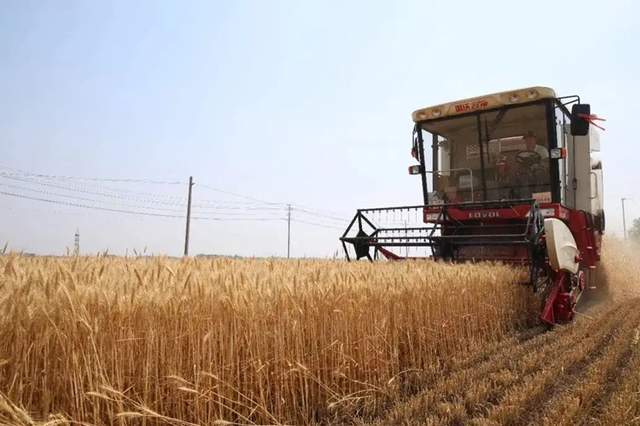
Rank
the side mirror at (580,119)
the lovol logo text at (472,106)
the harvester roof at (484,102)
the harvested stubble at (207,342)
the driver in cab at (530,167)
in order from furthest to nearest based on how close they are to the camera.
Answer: the lovol logo text at (472,106) → the driver in cab at (530,167) → the harvester roof at (484,102) → the side mirror at (580,119) → the harvested stubble at (207,342)

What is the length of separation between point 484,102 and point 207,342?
6187 millimetres

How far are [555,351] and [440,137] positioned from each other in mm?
4706

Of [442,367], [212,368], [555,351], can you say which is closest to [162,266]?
[212,368]

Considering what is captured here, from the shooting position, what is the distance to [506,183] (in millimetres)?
6984

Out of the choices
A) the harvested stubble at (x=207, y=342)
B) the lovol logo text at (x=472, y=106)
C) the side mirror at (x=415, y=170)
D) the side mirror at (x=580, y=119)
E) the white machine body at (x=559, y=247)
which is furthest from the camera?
the side mirror at (x=415, y=170)

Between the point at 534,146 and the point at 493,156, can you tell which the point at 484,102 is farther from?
the point at 534,146

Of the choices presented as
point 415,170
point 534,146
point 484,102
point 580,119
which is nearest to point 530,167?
point 534,146

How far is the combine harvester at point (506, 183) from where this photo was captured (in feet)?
20.0

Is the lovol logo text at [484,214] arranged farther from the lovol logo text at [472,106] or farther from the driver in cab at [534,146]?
the lovol logo text at [472,106]

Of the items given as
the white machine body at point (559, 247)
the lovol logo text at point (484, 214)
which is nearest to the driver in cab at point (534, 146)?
the lovol logo text at point (484, 214)

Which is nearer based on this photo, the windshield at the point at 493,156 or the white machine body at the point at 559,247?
the white machine body at the point at 559,247

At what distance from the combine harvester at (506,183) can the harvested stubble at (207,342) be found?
2773 millimetres

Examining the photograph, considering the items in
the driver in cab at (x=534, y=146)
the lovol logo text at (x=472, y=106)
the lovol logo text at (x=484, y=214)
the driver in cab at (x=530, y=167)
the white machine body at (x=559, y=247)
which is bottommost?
the white machine body at (x=559, y=247)

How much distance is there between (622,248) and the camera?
37.1ft
